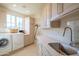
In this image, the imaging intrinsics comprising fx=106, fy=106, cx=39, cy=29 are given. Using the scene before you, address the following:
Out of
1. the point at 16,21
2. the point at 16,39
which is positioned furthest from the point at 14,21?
the point at 16,39

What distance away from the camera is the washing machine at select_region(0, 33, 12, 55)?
8.67 ft

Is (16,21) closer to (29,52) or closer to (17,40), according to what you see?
(29,52)

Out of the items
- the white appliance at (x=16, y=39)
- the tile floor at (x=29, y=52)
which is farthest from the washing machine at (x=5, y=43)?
the tile floor at (x=29, y=52)

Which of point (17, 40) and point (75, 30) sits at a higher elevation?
point (75, 30)

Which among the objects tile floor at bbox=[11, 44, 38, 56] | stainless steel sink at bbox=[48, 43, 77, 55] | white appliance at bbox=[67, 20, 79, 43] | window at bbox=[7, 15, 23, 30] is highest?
window at bbox=[7, 15, 23, 30]

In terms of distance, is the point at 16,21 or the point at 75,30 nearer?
the point at 75,30

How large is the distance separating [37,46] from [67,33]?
797mm

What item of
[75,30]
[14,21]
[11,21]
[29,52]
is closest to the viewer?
[75,30]

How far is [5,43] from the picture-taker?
9.21 ft

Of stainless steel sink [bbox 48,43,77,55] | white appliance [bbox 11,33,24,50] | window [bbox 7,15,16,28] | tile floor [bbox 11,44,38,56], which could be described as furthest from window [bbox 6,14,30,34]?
stainless steel sink [bbox 48,43,77,55]

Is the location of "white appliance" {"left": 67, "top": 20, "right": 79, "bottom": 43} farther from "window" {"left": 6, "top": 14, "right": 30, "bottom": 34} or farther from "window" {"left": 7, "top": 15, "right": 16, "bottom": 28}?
"window" {"left": 7, "top": 15, "right": 16, "bottom": 28}

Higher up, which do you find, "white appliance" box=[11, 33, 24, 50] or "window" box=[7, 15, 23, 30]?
"window" box=[7, 15, 23, 30]

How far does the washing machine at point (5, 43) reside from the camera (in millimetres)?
2642

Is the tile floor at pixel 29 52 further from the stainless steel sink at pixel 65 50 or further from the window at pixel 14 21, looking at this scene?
the window at pixel 14 21
